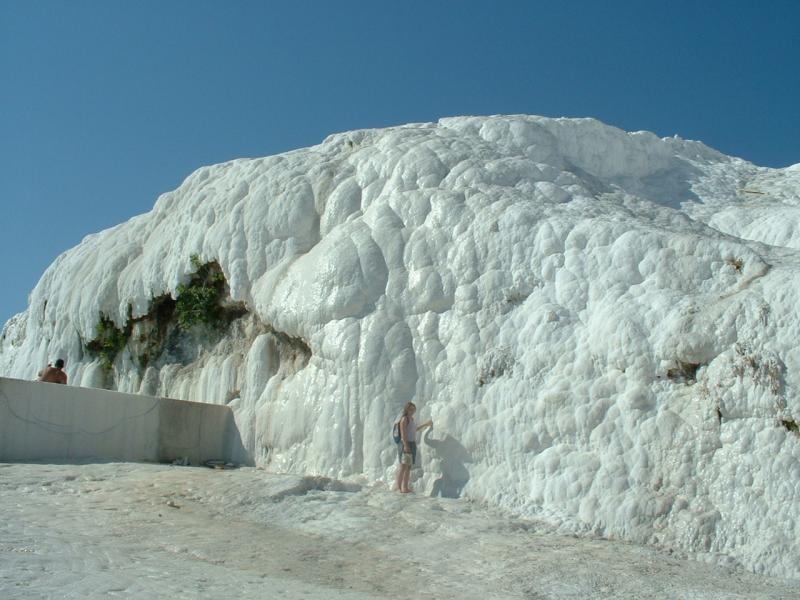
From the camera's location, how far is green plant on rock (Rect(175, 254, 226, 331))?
16.1m

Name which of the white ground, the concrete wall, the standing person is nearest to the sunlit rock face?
the standing person

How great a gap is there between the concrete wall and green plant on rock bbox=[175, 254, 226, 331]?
1911 mm

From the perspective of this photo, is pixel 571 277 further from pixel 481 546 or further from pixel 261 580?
pixel 261 580

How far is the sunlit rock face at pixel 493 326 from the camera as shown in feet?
34.2

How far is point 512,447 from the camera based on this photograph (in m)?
11.7

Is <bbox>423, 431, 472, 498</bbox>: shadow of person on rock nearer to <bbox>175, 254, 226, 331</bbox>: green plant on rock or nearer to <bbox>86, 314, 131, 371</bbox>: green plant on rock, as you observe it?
<bbox>175, 254, 226, 331</bbox>: green plant on rock

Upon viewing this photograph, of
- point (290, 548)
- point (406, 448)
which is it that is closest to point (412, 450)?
point (406, 448)

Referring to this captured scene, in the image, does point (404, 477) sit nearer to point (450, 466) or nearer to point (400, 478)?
point (400, 478)

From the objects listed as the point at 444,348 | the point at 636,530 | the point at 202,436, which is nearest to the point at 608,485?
the point at 636,530

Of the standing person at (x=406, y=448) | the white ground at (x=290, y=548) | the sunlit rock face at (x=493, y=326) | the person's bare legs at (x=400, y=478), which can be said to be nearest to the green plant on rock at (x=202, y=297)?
the sunlit rock face at (x=493, y=326)

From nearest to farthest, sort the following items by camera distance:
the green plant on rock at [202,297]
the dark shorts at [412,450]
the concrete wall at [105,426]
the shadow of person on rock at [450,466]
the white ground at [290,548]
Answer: the white ground at [290,548]
the shadow of person on rock at [450,466]
the dark shorts at [412,450]
the concrete wall at [105,426]
the green plant on rock at [202,297]

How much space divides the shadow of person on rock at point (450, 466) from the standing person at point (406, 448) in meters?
0.34

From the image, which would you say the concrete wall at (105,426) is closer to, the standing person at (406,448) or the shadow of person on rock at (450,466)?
the standing person at (406,448)

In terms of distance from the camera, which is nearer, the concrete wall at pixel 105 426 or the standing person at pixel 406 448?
the standing person at pixel 406 448
